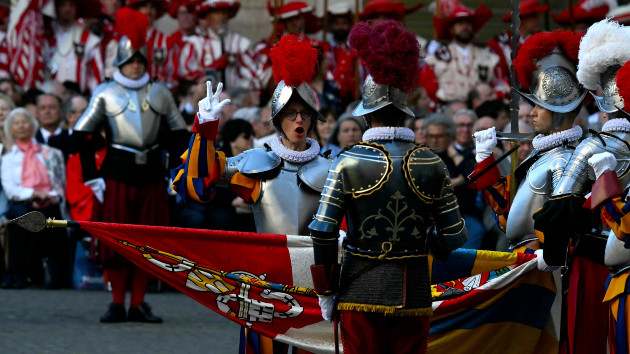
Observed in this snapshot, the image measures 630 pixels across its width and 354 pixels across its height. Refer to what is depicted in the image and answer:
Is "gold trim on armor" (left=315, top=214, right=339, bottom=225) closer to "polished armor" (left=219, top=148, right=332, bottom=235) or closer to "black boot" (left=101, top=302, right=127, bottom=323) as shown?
"polished armor" (left=219, top=148, right=332, bottom=235)

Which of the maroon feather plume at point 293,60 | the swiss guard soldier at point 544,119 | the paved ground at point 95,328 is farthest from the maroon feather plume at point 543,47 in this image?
the paved ground at point 95,328

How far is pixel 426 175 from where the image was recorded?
6348 mm

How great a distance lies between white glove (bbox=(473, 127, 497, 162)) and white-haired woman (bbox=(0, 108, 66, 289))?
589 cm

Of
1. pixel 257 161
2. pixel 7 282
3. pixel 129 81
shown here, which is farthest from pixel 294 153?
pixel 7 282

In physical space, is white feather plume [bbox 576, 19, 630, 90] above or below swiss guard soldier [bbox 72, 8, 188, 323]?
above

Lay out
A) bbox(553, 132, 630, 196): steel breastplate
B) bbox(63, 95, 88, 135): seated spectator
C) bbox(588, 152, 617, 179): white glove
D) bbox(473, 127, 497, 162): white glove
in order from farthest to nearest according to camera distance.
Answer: bbox(63, 95, 88, 135): seated spectator
bbox(473, 127, 497, 162): white glove
bbox(553, 132, 630, 196): steel breastplate
bbox(588, 152, 617, 179): white glove

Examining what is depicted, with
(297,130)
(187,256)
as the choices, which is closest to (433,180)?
(297,130)

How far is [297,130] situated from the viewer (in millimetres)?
7648

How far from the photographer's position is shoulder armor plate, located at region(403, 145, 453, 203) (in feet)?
20.8

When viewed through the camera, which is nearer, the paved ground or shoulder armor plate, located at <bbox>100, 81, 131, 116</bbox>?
the paved ground

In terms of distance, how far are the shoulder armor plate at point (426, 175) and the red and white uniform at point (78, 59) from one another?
9.49 m

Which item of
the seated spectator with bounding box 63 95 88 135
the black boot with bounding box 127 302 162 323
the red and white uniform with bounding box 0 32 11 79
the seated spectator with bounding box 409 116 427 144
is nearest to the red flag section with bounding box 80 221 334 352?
the black boot with bounding box 127 302 162 323

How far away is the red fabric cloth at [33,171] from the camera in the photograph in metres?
13.1

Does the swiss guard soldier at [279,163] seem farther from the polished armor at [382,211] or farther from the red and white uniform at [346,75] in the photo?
the red and white uniform at [346,75]
